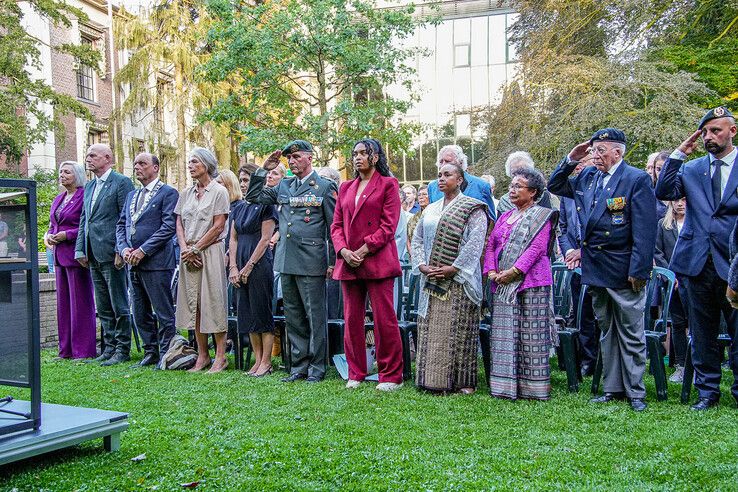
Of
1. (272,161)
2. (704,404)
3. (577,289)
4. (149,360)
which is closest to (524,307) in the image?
(704,404)

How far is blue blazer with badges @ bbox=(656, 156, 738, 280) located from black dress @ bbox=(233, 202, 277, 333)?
3677mm

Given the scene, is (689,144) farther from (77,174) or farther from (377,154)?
(77,174)

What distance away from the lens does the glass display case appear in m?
3.96

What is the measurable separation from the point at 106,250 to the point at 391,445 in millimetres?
5054

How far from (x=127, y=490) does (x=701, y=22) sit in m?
16.8

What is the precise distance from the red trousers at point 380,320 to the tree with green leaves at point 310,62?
374 inches

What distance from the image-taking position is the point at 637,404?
5297mm

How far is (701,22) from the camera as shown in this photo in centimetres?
1658

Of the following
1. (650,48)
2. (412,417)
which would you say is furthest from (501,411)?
(650,48)

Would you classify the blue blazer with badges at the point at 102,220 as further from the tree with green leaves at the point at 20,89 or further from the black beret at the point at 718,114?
the tree with green leaves at the point at 20,89

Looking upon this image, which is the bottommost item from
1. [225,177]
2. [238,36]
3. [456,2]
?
[225,177]

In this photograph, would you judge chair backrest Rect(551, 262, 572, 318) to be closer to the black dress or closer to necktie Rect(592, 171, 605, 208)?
necktie Rect(592, 171, 605, 208)

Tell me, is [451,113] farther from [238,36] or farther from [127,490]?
[127,490]

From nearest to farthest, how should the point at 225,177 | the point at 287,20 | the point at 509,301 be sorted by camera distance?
the point at 509,301 → the point at 225,177 → the point at 287,20
